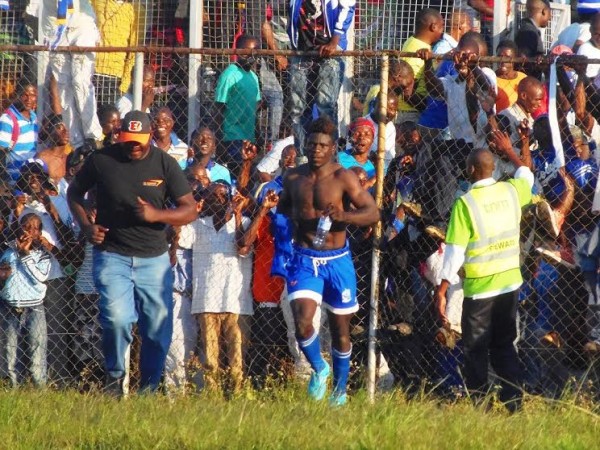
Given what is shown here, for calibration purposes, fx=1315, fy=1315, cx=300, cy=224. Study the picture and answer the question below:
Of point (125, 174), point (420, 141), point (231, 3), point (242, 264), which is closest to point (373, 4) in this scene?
point (231, 3)

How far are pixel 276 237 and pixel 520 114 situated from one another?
95.2 inches

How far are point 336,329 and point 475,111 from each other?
89.1 inches

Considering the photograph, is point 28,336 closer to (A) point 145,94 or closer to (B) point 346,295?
(A) point 145,94

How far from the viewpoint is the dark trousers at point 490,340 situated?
33.8 feet

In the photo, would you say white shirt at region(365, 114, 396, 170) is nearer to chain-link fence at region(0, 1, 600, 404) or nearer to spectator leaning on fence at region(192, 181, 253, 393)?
chain-link fence at region(0, 1, 600, 404)

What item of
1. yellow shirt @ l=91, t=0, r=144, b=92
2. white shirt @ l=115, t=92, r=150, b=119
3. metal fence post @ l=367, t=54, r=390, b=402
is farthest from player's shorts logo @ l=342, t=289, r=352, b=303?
yellow shirt @ l=91, t=0, r=144, b=92

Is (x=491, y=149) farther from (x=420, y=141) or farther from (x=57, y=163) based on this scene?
(x=57, y=163)

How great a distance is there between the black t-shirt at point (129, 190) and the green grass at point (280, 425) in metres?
1.37

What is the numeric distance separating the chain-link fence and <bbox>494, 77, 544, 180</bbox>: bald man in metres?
0.02

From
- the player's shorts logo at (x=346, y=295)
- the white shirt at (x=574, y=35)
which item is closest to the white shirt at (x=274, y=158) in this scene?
the player's shorts logo at (x=346, y=295)

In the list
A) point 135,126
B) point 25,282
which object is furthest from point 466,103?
point 25,282

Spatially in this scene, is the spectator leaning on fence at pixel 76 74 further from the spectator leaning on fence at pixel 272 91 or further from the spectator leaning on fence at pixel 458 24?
the spectator leaning on fence at pixel 458 24

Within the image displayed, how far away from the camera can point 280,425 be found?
8359mm

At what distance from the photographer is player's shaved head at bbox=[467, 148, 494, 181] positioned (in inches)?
409
